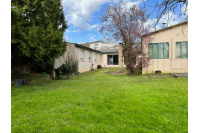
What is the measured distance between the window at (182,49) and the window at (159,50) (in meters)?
0.86

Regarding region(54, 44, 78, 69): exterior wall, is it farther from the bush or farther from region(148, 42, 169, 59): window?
region(148, 42, 169, 59): window

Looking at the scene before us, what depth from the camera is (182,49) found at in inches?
414

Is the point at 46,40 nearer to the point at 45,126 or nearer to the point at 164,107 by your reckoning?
the point at 45,126

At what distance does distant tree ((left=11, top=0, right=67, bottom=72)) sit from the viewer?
5914 millimetres

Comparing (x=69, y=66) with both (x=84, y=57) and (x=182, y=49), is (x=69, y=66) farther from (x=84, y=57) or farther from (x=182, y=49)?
(x=182, y=49)

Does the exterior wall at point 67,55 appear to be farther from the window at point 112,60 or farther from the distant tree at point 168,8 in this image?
the window at point 112,60

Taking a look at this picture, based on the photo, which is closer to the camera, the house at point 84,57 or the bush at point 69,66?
the bush at point 69,66

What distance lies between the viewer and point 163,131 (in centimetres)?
236

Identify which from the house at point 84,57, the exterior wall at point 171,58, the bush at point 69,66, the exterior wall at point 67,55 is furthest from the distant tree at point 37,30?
the exterior wall at point 171,58

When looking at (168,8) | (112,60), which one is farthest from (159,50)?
(112,60)

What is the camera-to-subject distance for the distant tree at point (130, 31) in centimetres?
1064

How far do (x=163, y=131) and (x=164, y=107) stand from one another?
1247 mm

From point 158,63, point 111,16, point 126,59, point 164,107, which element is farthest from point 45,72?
point 158,63
